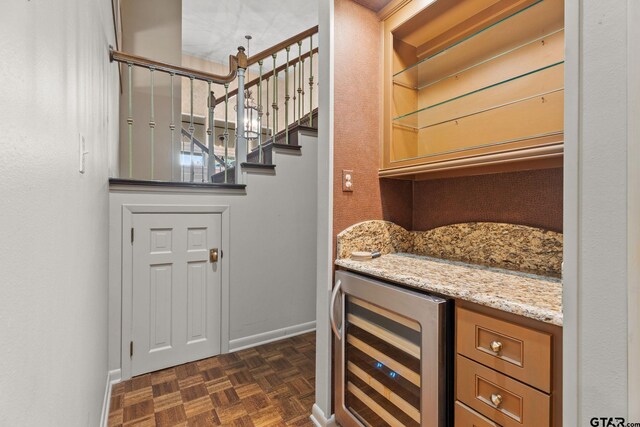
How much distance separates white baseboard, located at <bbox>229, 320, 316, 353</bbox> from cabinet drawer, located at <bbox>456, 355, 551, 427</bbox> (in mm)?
1961

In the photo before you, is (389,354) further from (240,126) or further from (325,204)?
(240,126)

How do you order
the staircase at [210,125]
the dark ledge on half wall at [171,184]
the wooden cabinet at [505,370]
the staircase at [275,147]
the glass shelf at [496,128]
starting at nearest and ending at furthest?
the wooden cabinet at [505,370] < the glass shelf at [496,128] < the dark ledge on half wall at [171,184] < the staircase at [210,125] < the staircase at [275,147]

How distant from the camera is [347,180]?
5.60 ft

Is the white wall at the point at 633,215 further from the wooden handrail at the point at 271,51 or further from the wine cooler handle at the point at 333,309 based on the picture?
the wooden handrail at the point at 271,51

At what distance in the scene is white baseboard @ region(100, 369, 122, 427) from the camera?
1674 mm

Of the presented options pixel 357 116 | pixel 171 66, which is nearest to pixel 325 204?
pixel 357 116

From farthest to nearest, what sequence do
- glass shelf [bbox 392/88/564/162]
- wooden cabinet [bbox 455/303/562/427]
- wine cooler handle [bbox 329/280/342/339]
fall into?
wine cooler handle [bbox 329/280/342/339], glass shelf [bbox 392/88/564/162], wooden cabinet [bbox 455/303/562/427]

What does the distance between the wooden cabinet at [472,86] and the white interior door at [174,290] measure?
156cm

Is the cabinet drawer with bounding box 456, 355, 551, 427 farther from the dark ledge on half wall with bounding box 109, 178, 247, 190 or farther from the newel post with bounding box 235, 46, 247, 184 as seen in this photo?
the newel post with bounding box 235, 46, 247, 184

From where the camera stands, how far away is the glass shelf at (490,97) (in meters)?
1.37

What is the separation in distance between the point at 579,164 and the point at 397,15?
1.39 m

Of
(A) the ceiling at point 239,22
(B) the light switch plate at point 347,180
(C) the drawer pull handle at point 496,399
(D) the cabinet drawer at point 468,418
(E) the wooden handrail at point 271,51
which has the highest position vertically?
(A) the ceiling at point 239,22

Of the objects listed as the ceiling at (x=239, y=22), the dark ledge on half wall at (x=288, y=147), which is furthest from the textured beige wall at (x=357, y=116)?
the ceiling at (x=239, y=22)

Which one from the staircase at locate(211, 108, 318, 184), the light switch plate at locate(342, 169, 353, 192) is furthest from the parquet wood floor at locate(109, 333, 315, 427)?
the staircase at locate(211, 108, 318, 184)
